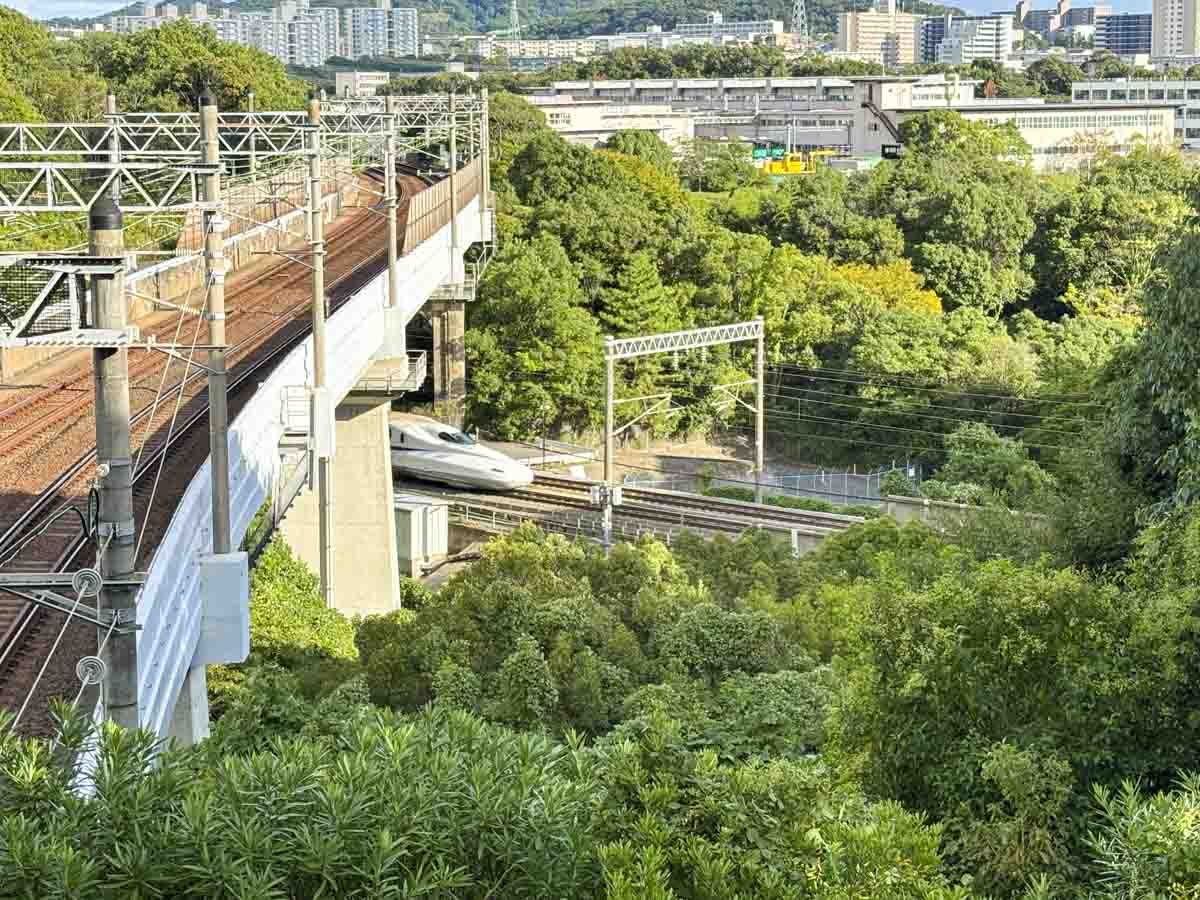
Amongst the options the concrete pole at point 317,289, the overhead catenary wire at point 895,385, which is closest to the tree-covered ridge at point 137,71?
the overhead catenary wire at point 895,385

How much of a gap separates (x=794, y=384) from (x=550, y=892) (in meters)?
41.2

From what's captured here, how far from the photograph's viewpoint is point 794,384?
47.5 metres

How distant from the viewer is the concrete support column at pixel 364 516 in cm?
2795

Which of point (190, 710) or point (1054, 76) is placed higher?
point (1054, 76)

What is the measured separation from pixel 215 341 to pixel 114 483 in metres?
3.45

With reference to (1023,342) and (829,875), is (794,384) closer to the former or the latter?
(1023,342)

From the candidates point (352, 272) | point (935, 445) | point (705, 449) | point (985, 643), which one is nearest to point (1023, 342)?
point (935, 445)

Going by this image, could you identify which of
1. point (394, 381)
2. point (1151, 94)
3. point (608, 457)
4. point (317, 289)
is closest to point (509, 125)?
point (608, 457)

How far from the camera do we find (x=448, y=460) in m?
37.7

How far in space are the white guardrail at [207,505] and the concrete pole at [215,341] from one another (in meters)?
0.14

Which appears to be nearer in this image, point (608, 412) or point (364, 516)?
point (364, 516)

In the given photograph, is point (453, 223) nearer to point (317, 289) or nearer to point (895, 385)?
point (895, 385)

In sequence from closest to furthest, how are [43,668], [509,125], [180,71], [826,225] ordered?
[43,668] < [826,225] < [180,71] < [509,125]

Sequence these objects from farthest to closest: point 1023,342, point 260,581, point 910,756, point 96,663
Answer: point 1023,342 → point 260,581 → point 910,756 → point 96,663
